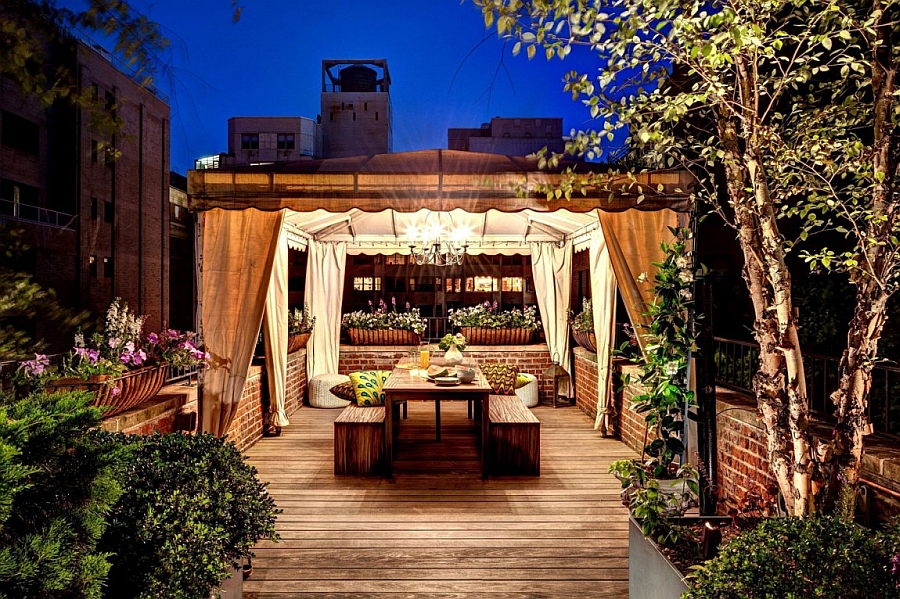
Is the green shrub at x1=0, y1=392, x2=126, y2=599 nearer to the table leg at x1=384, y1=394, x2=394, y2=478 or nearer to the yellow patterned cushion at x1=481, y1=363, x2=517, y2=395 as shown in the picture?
the table leg at x1=384, y1=394, x2=394, y2=478

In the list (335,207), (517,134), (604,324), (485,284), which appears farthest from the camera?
(517,134)

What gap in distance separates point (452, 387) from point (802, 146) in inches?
137

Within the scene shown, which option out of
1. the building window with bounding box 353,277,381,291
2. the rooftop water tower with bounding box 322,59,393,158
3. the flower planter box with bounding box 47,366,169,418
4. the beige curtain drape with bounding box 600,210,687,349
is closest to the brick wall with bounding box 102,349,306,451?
the flower planter box with bounding box 47,366,169,418

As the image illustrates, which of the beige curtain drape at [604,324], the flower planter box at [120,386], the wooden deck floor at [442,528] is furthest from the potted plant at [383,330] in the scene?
the flower planter box at [120,386]

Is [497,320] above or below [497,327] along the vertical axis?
above

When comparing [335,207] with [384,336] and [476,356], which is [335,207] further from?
[476,356]

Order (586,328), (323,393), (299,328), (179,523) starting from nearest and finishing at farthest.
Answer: (179,523) → (586,328) → (299,328) → (323,393)

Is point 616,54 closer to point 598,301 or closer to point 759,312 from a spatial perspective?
point 759,312

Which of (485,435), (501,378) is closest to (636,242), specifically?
(485,435)

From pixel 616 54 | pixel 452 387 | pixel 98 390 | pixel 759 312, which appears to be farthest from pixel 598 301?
pixel 98 390

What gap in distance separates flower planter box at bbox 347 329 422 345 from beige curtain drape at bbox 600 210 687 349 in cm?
545

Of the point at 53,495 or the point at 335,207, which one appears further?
the point at 335,207

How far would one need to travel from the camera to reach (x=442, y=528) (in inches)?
155

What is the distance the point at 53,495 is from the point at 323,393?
690 centimetres
